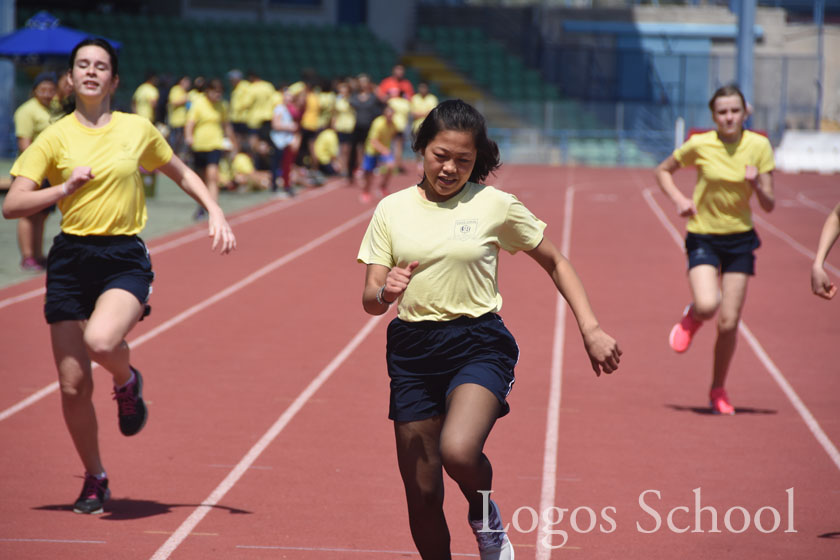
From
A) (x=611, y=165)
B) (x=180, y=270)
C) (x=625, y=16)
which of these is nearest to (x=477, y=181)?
(x=180, y=270)

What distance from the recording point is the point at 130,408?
5609mm

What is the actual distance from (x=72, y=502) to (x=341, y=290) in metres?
6.82

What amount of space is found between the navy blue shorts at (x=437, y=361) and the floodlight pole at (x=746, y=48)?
2349 centimetres

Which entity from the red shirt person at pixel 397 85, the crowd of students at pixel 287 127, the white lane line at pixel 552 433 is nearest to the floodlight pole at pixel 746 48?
the crowd of students at pixel 287 127

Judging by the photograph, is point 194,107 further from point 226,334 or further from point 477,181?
point 477,181

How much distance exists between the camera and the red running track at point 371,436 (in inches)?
209

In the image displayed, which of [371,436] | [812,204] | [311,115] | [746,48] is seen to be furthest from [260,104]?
[371,436]

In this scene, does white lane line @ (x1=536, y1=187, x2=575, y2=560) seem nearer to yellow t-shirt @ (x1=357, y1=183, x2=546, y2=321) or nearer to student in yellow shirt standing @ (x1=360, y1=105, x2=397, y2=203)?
yellow t-shirt @ (x1=357, y1=183, x2=546, y2=321)

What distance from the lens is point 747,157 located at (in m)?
7.69

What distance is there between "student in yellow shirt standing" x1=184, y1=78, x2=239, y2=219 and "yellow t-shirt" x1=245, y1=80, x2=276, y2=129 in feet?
15.8

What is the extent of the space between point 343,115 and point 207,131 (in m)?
8.07

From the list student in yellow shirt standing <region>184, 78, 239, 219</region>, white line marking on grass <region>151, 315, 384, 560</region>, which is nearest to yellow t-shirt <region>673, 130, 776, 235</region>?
white line marking on grass <region>151, 315, 384, 560</region>

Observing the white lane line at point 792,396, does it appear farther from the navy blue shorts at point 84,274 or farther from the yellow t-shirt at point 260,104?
the yellow t-shirt at point 260,104

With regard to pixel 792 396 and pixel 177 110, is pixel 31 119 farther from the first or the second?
pixel 177 110
